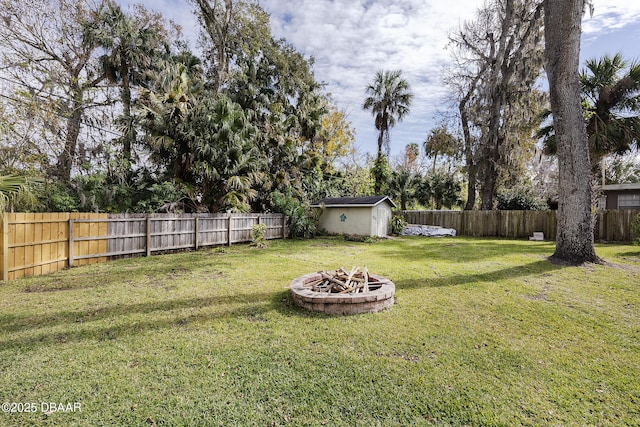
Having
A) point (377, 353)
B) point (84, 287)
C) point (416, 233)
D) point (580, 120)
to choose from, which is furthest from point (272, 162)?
point (377, 353)

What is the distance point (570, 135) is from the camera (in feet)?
23.5

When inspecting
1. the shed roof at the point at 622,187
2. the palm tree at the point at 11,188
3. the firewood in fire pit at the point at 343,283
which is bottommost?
the firewood in fire pit at the point at 343,283

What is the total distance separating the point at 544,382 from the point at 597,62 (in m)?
14.8

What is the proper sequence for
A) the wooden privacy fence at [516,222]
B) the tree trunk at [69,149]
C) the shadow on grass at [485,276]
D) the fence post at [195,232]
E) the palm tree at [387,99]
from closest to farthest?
the shadow on grass at [485,276]
the tree trunk at [69,149]
the fence post at [195,232]
the wooden privacy fence at [516,222]
the palm tree at [387,99]

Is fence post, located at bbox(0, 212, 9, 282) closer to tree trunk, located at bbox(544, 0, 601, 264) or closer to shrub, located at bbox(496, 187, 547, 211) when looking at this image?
tree trunk, located at bbox(544, 0, 601, 264)

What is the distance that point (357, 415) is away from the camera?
77.8 inches

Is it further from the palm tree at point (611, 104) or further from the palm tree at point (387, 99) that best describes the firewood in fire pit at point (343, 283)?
the palm tree at point (387, 99)

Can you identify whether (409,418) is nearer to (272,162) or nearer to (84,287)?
(84,287)

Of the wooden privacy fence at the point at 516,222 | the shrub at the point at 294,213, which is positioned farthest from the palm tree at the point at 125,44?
the wooden privacy fence at the point at 516,222

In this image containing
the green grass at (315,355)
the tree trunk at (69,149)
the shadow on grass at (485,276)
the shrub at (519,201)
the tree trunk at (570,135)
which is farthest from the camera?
the shrub at (519,201)

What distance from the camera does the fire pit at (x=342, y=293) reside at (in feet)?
12.4

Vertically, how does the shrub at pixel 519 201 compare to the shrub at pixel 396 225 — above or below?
above

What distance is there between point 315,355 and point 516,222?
15346 mm

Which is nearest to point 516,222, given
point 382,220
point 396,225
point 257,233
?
point 396,225
